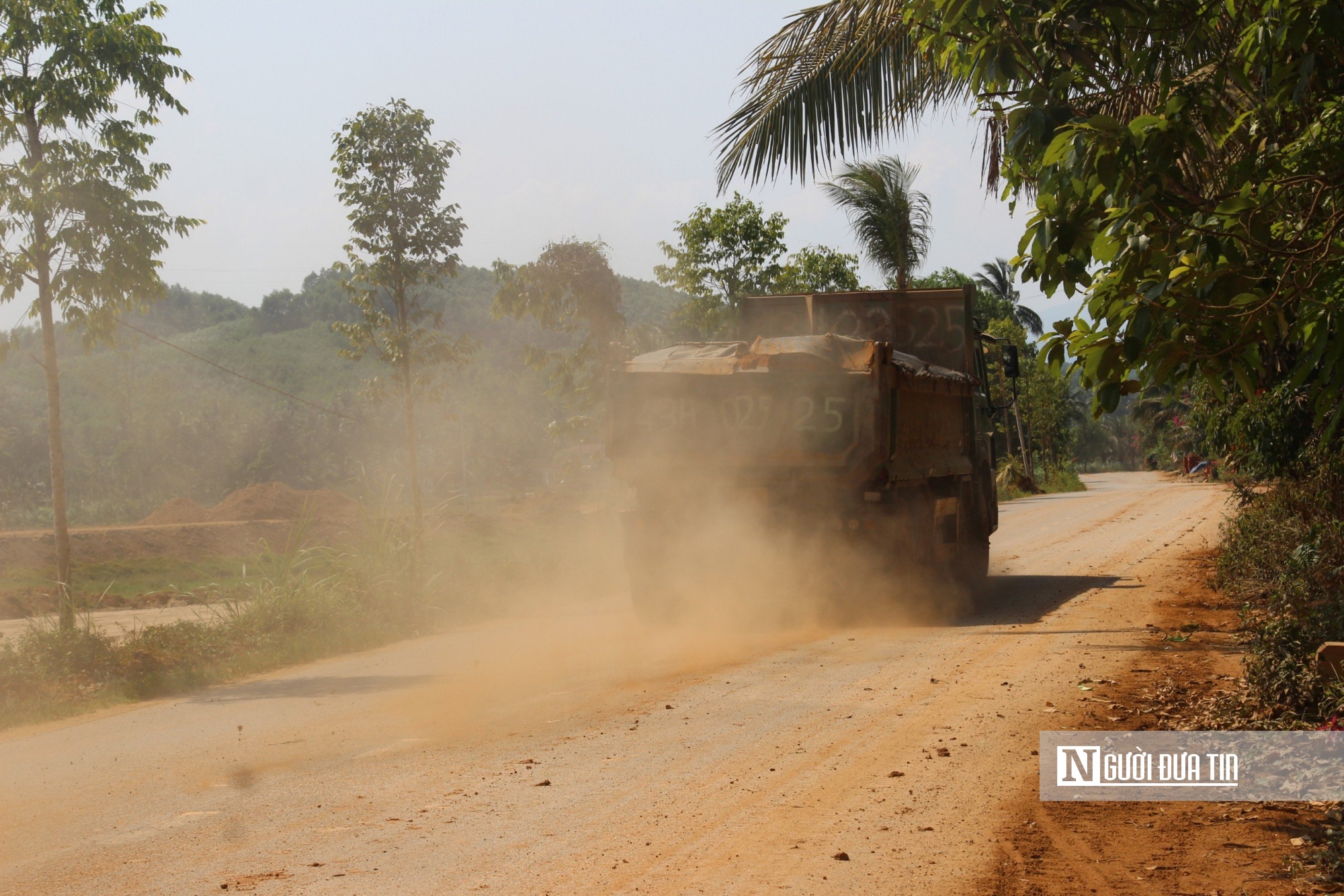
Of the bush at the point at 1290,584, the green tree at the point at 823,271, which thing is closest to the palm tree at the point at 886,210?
the green tree at the point at 823,271

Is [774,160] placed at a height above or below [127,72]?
below

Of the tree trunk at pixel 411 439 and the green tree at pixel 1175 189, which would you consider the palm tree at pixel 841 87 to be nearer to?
Answer: the green tree at pixel 1175 189

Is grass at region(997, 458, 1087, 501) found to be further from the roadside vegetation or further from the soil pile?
the roadside vegetation

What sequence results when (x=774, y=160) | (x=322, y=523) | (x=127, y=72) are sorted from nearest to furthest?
(x=127, y=72) < (x=774, y=160) < (x=322, y=523)

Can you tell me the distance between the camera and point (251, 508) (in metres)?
33.4

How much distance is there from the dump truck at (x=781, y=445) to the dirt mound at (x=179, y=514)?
83.5 feet

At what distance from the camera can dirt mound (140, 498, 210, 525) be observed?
32688 mm

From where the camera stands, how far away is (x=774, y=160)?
11.0 meters

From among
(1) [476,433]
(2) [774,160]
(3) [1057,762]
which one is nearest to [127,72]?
(2) [774,160]

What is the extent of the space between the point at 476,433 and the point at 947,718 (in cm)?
6299

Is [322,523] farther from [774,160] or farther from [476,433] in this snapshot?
[476,433]

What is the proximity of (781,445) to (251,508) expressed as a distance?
88.2ft

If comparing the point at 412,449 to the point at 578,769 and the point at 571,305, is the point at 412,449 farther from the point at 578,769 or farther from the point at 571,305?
the point at 578,769

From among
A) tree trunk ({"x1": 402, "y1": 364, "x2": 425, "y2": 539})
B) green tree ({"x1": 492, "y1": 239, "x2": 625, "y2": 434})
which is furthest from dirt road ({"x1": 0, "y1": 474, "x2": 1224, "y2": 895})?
green tree ({"x1": 492, "y1": 239, "x2": 625, "y2": 434})
